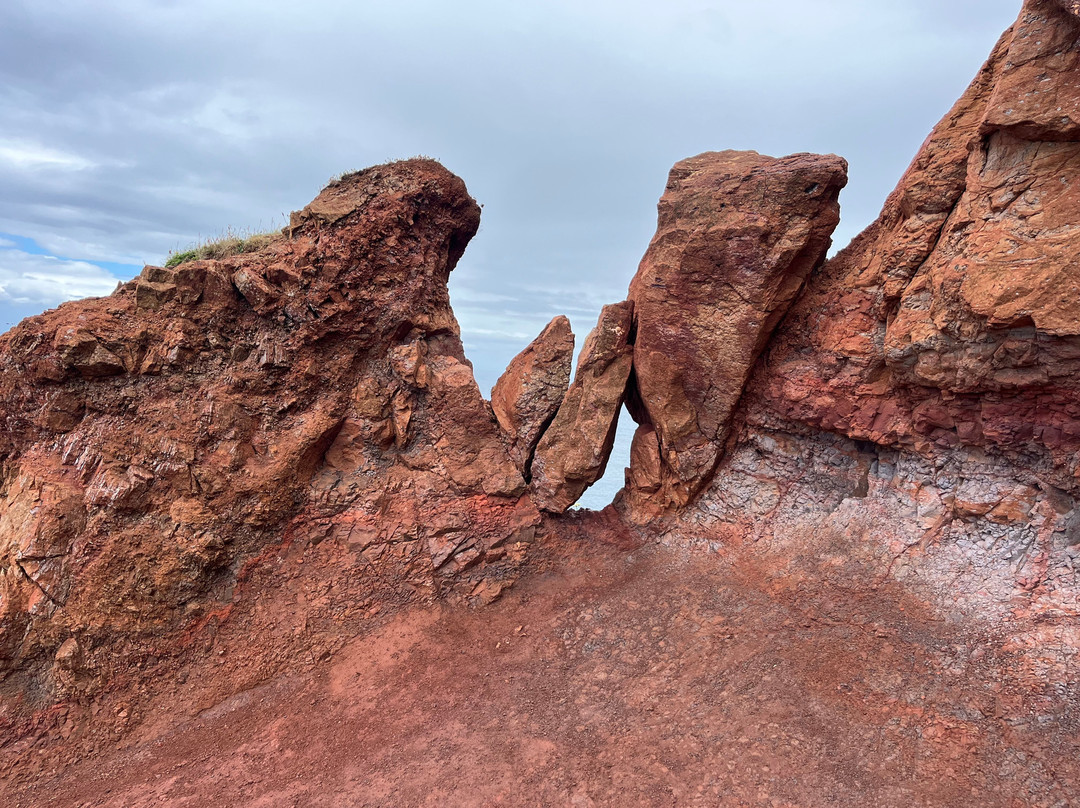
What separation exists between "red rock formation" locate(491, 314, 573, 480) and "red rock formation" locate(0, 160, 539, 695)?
0.57 metres

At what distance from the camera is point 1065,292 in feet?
23.4

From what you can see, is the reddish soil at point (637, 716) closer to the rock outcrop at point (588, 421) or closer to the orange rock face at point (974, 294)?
the rock outcrop at point (588, 421)

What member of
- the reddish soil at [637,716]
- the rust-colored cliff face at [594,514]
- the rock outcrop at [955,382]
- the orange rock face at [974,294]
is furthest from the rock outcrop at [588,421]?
the orange rock face at [974,294]

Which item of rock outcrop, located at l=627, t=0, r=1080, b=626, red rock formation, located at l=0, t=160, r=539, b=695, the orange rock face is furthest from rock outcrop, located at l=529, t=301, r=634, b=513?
the orange rock face

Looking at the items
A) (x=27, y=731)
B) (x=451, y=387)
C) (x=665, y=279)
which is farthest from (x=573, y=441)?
(x=27, y=731)

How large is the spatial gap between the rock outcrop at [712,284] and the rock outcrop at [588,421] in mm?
423

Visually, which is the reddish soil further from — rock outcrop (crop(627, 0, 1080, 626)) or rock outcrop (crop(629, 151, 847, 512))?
rock outcrop (crop(629, 151, 847, 512))

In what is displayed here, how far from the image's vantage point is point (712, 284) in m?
10.9

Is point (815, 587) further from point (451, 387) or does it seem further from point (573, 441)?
point (451, 387)

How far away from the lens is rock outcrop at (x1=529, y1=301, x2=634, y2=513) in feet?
39.9

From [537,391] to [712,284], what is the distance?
4.55 meters

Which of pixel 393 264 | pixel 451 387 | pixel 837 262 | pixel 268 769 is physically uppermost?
pixel 393 264

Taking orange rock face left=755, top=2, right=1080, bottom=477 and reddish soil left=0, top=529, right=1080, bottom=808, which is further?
orange rock face left=755, top=2, right=1080, bottom=477

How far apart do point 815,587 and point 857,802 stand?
371cm
